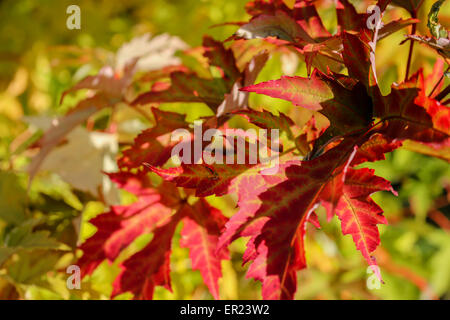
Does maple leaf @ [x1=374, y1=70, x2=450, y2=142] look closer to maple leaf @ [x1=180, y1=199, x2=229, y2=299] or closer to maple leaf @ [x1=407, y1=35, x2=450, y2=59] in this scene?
maple leaf @ [x1=407, y1=35, x2=450, y2=59]

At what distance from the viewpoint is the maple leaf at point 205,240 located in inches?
22.5

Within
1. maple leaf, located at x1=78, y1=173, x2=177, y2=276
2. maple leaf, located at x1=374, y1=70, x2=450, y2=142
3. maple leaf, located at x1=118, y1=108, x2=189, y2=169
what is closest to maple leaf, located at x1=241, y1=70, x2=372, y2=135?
maple leaf, located at x1=374, y1=70, x2=450, y2=142

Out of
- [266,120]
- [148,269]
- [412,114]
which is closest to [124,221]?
[148,269]

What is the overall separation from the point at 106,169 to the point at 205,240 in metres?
0.25

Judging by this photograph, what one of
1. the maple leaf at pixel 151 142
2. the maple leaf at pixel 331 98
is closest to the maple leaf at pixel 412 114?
the maple leaf at pixel 331 98

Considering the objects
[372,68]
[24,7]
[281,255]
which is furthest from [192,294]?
[24,7]

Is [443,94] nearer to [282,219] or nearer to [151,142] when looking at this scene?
→ [282,219]

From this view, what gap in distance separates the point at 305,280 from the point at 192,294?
348 millimetres

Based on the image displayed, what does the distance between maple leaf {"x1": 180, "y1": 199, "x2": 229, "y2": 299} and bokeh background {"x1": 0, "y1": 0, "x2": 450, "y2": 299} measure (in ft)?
0.54

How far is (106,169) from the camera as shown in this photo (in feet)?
2.42

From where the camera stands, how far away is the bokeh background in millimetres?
691

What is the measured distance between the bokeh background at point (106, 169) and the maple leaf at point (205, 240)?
0.16 metres

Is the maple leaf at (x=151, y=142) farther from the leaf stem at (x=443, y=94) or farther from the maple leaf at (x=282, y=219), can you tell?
the leaf stem at (x=443, y=94)
